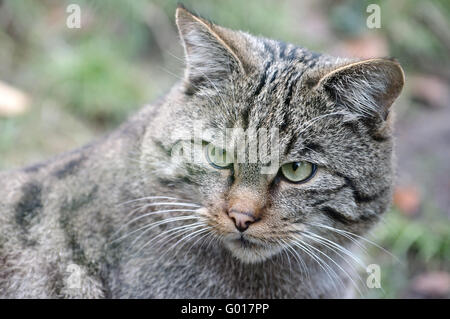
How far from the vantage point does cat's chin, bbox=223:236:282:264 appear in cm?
263

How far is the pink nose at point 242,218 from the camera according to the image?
2508mm

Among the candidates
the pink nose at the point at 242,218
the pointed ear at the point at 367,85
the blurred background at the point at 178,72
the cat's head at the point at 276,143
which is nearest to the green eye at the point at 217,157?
the cat's head at the point at 276,143

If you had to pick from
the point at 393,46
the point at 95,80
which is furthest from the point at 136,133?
the point at 393,46

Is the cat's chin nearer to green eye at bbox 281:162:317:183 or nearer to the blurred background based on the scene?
green eye at bbox 281:162:317:183

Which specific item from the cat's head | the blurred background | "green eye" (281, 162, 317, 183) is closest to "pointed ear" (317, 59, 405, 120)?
the cat's head

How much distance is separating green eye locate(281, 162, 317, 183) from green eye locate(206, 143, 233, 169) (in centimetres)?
26

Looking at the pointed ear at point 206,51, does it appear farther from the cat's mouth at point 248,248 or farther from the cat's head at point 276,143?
the cat's mouth at point 248,248

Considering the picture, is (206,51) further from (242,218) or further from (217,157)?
(242,218)

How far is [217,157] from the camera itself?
2.67m

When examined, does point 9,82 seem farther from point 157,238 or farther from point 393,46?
point 393,46

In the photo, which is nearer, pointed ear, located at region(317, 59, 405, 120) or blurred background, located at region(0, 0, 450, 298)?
pointed ear, located at region(317, 59, 405, 120)

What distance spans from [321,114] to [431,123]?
3873 millimetres

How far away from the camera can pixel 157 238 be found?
2902 mm

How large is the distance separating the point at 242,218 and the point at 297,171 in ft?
1.15
